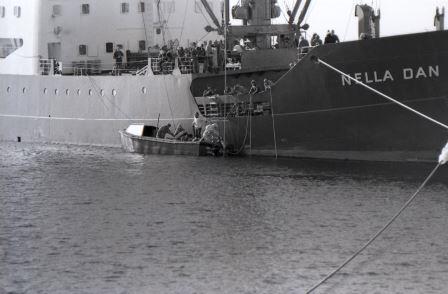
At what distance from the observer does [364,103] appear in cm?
3009

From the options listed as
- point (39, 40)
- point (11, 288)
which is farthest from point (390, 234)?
point (39, 40)

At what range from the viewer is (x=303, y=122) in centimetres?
3100

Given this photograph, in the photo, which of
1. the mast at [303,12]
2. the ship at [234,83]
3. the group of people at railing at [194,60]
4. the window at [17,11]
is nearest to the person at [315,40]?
the ship at [234,83]

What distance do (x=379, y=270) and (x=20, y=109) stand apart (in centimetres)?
2715

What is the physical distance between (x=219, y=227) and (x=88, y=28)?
20.8m

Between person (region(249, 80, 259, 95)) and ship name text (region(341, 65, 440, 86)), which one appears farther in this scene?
person (region(249, 80, 259, 95))

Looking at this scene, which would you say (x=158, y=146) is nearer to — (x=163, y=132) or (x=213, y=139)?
(x=163, y=132)

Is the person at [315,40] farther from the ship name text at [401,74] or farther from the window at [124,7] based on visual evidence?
the window at [124,7]

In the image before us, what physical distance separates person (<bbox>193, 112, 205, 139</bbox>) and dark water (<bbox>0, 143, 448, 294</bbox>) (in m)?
2.30

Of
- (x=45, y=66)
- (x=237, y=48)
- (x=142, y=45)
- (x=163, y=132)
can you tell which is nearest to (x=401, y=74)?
(x=237, y=48)

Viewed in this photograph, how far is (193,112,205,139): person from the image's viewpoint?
110 ft

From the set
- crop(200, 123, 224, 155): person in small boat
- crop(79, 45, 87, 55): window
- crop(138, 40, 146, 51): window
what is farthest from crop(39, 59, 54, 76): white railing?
crop(200, 123, 224, 155): person in small boat

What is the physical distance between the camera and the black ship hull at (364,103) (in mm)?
29156

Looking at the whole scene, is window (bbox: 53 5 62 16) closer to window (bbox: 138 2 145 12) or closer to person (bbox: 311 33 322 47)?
window (bbox: 138 2 145 12)
